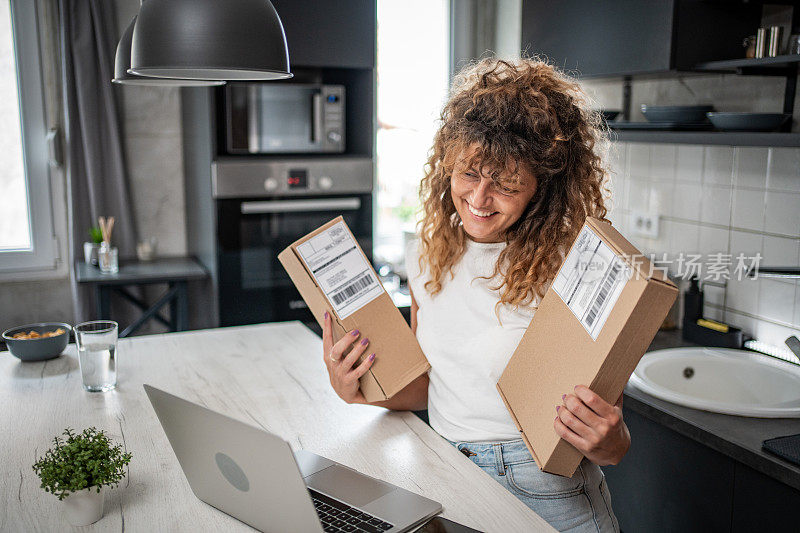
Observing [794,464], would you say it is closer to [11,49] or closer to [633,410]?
[633,410]

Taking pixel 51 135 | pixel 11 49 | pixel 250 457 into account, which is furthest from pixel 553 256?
pixel 11 49

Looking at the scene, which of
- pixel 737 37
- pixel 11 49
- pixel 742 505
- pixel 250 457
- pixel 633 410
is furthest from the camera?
pixel 11 49

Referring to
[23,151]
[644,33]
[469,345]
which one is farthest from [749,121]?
[23,151]

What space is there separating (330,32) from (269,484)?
241 centimetres

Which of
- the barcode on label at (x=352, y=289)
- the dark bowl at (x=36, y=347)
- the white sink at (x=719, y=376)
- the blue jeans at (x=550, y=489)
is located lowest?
the white sink at (x=719, y=376)

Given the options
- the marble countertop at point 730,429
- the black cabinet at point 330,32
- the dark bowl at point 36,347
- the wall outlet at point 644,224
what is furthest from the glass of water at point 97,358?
the wall outlet at point 644,224

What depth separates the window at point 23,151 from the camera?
3129 mm

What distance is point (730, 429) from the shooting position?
1.74m

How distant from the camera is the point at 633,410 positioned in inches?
78.7

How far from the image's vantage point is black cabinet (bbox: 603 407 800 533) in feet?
5.33

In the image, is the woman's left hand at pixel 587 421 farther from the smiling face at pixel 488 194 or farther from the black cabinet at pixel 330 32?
the black cabinet at pixel 330 32

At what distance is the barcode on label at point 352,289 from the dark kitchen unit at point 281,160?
173 cm

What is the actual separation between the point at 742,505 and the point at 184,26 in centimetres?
157

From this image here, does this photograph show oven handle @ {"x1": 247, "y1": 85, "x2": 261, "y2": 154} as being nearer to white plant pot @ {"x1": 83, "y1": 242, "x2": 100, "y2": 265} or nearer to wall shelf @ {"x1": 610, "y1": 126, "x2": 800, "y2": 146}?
white plant pot @ {"x1": 83, "y1": 242, "x2": 100, "y2": 265}
